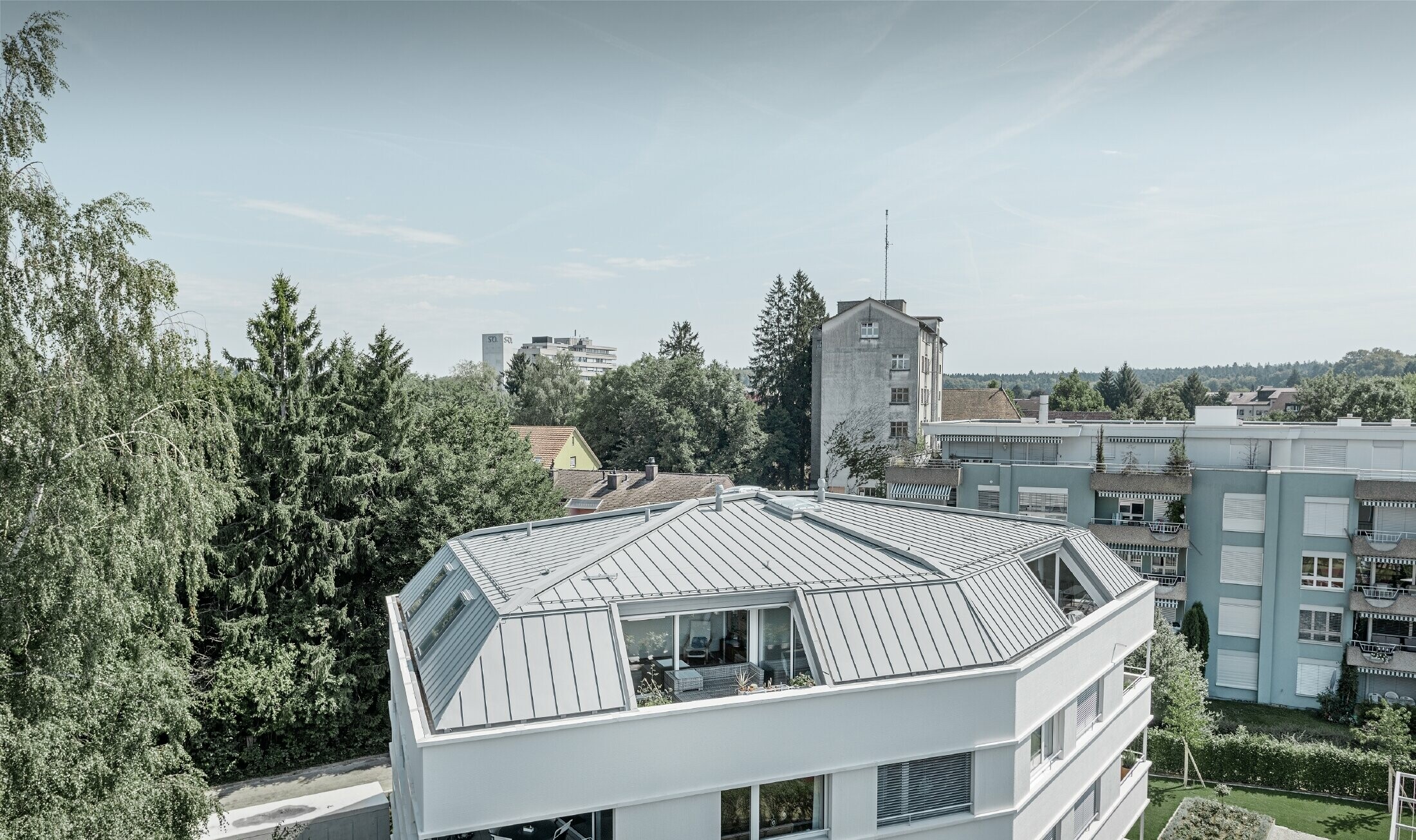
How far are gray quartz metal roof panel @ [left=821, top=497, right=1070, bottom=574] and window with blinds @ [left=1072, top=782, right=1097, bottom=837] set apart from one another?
6.04m

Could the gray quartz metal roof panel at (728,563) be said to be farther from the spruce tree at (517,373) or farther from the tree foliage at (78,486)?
the spruce tree at (517,373)

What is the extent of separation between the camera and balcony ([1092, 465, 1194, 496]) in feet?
119

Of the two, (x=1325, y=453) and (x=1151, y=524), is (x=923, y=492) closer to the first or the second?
(x=1151, y=524)

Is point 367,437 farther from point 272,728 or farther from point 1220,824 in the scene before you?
point 1220,824

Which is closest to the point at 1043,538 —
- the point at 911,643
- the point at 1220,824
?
the point at 911,643

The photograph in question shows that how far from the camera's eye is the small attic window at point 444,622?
665 inches

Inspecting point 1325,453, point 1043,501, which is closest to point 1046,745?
point 1043,501

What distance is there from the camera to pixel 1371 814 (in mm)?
28172

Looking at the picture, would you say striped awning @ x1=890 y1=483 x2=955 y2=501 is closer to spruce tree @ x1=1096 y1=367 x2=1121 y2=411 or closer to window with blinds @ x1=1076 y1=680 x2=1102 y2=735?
window with blinds @ x1=1076 y1=680 x2=1102 y2=735

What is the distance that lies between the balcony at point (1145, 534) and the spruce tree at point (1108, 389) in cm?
11314

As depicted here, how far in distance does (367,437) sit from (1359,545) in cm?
3777

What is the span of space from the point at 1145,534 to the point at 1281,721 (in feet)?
27.6

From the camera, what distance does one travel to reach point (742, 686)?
1565cm

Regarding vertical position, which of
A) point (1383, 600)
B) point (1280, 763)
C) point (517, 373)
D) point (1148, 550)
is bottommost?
point (1280, 763)
